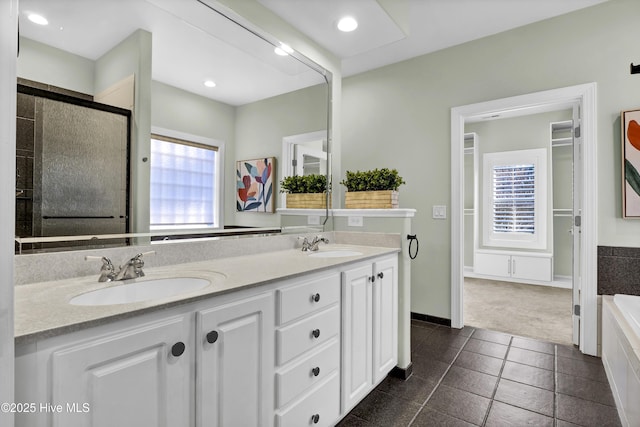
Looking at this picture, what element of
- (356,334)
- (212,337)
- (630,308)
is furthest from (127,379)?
(630,308)

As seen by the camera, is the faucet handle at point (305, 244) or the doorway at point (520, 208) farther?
the doorway at point (520, 208)

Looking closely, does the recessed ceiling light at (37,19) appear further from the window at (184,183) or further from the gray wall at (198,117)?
the window at (184,183)

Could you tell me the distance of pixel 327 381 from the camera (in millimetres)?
1565

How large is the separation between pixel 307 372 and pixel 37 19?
68.2 inches

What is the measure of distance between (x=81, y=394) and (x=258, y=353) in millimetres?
552

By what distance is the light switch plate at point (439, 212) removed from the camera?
3.24 meters

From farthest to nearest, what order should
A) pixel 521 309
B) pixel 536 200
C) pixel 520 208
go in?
pixel 520 208, pixel 536 200, pixel 521 309

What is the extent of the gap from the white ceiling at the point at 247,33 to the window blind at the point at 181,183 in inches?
12.9

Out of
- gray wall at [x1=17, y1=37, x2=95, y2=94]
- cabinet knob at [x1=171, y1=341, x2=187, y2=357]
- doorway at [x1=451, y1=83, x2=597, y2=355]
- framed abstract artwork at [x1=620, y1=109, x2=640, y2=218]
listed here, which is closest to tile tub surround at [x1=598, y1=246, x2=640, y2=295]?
doorway at [x1=451, y1=83, x2=597, y2=355]

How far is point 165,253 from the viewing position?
1529mm

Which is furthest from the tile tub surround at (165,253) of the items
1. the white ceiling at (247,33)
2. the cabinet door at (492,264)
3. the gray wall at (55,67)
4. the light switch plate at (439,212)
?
the cabinet door at (492,264)

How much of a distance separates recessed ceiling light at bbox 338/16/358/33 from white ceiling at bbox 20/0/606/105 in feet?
0.14

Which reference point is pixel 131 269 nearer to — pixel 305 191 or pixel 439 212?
pixel 305 191

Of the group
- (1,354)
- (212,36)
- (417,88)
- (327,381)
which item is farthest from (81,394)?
(417,88)
